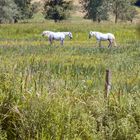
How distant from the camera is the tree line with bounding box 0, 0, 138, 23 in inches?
2859

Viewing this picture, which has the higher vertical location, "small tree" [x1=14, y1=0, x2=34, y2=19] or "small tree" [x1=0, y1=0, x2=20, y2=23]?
"small tree" [x1=0, y1=0, x2=20, y2=23]

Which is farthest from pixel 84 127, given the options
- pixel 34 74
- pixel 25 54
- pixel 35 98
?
pixel 25 54

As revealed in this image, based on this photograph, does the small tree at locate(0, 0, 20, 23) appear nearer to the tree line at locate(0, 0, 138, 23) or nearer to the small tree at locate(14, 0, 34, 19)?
the tree line at locate(0, 0, 138, 23)

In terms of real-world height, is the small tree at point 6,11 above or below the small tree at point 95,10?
above

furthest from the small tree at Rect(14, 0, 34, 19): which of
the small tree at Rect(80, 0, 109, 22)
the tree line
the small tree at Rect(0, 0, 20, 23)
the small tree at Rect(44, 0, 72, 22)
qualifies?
the small tree at Rect(0, 0, 20, 23)

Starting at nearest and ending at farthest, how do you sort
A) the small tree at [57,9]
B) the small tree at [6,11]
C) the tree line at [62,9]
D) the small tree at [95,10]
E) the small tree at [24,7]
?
the small tree at [6,11] < the tree line at [62,9] < the small tree at [57,9] < the small tree at [95,10] < the small tree at [24,7]

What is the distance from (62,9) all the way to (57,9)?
139cm

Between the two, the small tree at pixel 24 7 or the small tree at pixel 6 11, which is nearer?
the small tree at pixel 6 11

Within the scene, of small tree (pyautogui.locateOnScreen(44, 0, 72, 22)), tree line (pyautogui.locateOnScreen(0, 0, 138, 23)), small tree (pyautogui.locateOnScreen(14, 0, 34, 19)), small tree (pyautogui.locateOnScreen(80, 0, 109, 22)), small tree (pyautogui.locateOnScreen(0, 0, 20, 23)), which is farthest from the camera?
small tree (pyautogui.locateOnScreen(14, 0, 34, 19))

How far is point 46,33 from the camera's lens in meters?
42.2

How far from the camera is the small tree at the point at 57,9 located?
80625mm

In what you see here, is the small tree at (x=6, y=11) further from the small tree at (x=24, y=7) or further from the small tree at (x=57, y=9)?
the small tree at (x=24, y=7)

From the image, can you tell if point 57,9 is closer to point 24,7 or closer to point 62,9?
point 62,9

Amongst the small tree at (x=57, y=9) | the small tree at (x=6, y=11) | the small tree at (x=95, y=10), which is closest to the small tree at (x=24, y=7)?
the small tree at (x=57, y=9)
